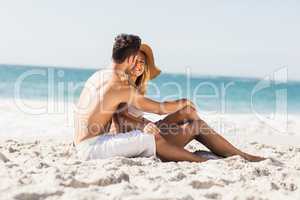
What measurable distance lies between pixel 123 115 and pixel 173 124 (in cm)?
52

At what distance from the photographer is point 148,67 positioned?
463cm

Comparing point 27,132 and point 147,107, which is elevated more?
point 147,107

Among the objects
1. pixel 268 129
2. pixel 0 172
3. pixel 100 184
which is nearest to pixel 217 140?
pixel 100 184

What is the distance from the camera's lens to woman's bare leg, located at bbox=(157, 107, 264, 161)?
4.48 meters

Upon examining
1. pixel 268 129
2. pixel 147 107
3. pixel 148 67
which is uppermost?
pixel 148 67

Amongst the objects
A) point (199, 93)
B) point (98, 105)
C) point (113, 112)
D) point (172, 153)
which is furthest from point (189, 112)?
point (199, 93)

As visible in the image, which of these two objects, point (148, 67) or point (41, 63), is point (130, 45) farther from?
point (41, 63)

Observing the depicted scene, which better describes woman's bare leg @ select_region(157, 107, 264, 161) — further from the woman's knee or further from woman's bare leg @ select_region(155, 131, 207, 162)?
woman's bare leg @ select_region(155, 131, 207, 162)

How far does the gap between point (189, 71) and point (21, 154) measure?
37.3 meters

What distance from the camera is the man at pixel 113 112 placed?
410 centimetres

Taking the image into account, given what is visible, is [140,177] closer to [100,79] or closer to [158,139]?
[158,139]

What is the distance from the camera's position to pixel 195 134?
4.53 m

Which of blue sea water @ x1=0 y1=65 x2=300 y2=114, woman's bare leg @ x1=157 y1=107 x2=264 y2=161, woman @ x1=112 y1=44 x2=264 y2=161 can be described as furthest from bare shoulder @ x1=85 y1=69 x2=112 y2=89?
blue sea water @ x1=0 y1=65 x2=300 y2=114

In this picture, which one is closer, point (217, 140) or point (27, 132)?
point (217, 140)
